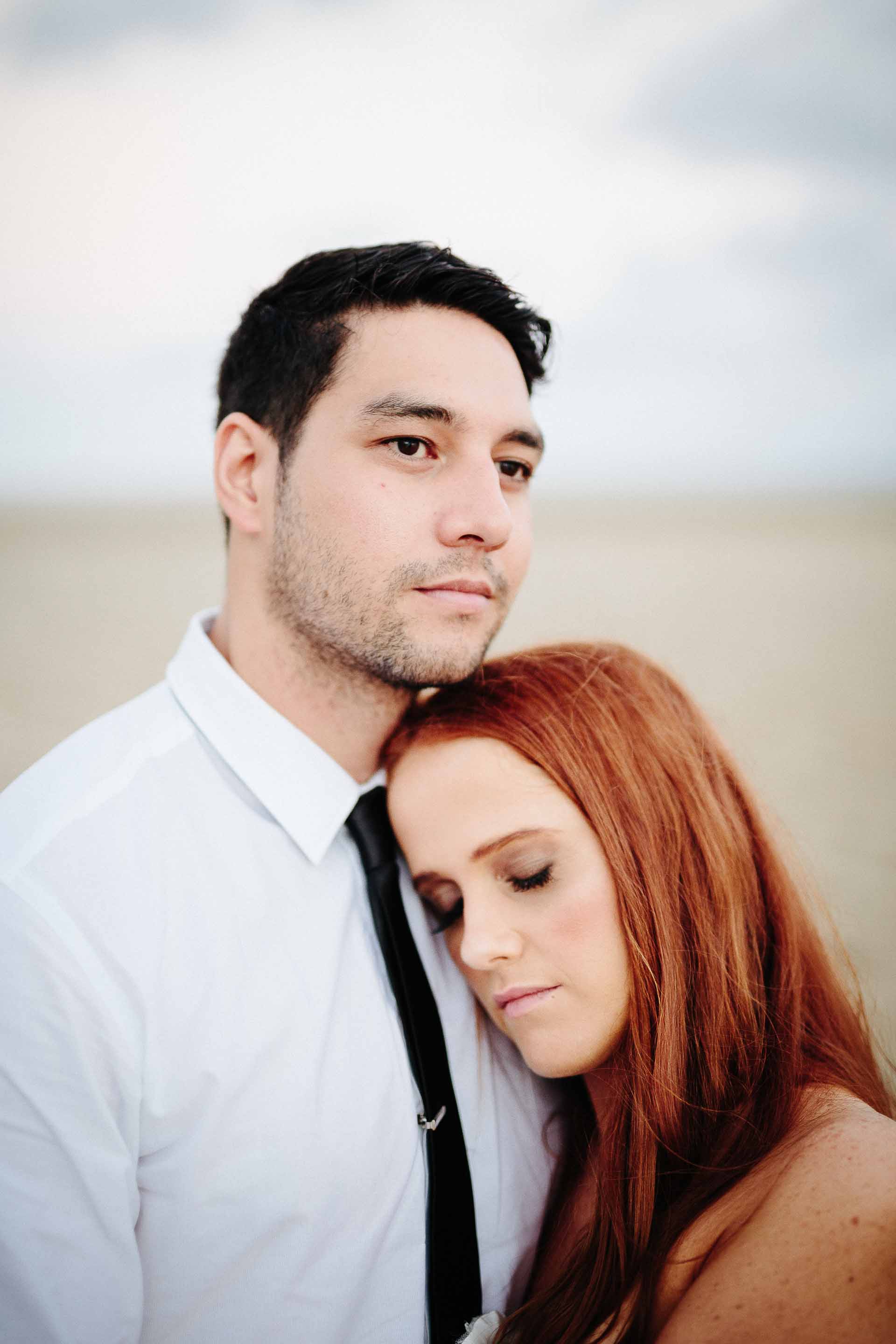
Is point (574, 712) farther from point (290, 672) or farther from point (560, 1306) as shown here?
point (560, 1306)

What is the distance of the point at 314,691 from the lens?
6.42 ft

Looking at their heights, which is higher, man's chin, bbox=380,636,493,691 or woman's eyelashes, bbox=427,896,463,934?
man's chin, bbox=380,636,493,691

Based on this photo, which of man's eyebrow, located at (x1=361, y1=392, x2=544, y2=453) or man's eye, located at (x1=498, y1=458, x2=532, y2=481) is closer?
man's eyebrow, located at (x1=361, y1=392, x2=544, y2=453)

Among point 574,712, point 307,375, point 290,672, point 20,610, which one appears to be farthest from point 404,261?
point 20,610

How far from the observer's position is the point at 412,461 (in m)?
1.92

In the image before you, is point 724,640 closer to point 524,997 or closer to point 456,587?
point 456,587

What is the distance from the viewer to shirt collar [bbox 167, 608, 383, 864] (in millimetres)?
1771

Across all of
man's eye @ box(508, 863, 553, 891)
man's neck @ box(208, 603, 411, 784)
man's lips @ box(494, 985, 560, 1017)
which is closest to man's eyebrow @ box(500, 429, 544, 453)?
man's neck @ box(208, 603, 411, 784)

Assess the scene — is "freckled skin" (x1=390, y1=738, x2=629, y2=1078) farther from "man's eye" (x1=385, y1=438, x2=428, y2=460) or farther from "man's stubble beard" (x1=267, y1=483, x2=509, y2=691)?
"man's eye" (x1=385, y1=438, x2=428, y2=460)

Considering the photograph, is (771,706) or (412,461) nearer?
(412,461)

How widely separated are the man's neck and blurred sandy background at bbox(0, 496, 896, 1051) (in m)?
0.93

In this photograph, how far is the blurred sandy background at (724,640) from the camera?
711cm

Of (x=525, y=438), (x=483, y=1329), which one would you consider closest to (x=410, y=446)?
(x=525, y=438)

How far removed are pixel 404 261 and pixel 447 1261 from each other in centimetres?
205
